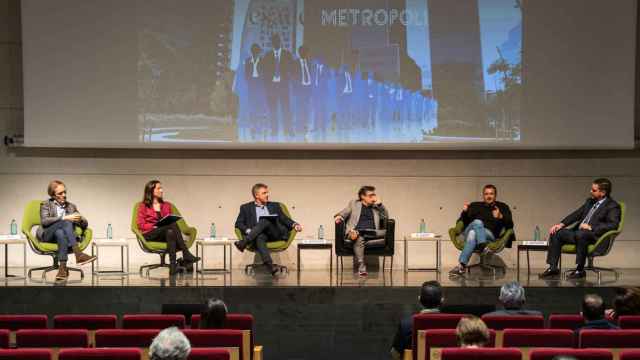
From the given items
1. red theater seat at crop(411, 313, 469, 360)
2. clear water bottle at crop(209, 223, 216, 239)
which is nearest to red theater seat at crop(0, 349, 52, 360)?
red theater seat at crop(411, 313, 469, 360)

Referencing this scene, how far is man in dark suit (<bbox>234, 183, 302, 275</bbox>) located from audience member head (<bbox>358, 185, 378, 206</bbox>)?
2.42 ft

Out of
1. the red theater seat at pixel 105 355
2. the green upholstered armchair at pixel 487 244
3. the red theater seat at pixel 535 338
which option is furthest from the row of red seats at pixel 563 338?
the green upholstered armchair at pixel 487 244

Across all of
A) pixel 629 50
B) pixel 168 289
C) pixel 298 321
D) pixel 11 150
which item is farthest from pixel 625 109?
pixel 11 150

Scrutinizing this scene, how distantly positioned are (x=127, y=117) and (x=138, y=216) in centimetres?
130

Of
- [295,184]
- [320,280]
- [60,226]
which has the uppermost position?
[295,184]

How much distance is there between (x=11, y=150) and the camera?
9.31 metres

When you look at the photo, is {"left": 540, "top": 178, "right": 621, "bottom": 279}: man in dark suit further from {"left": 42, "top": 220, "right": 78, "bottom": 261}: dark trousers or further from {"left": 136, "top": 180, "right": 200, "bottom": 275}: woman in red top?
{"left": 42, "top": 220, "right": 78, "bottom": 261}: dark trousers

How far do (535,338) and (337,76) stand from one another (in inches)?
211

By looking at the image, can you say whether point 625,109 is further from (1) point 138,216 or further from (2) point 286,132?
(1) point 138,216

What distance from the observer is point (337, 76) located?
898 cm

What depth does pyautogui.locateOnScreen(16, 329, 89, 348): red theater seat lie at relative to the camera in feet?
13.5

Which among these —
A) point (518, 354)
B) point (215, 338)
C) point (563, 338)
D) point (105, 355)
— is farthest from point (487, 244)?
point (105, 355)

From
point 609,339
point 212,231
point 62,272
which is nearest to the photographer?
point 609,339

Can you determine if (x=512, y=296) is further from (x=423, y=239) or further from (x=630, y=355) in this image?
(x=423, y=239)
